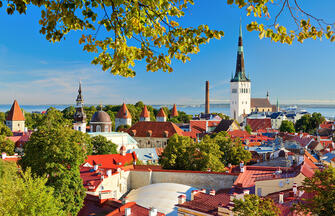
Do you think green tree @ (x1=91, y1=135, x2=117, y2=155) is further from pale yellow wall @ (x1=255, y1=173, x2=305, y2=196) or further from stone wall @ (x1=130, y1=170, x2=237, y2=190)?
pale yellow wall @ (x1=255, y1=173, x2=305, y2=196)

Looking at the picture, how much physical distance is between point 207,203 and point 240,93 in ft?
383

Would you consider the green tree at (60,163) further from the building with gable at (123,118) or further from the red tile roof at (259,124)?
the red tile roof at (259,124)

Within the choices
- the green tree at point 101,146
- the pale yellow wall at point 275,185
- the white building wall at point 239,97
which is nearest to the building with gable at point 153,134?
the green tree at point 101,146

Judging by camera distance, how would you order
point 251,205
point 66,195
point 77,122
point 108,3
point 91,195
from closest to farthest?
1. point 108,3
2. point 251,205
3. point 66,195
4. point 91,195
5. point 77,122

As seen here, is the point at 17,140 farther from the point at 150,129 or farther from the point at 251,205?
the point at 251,205

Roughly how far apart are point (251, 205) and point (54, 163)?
1226 centimetres

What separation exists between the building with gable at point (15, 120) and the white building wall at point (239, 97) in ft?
275

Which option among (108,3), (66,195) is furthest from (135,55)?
(66,195)

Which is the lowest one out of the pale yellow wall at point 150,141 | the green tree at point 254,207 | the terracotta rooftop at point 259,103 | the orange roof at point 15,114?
the pale yellow wall at point 150,141

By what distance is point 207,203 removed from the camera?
1384 cm

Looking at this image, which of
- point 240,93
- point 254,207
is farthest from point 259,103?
point 254,207

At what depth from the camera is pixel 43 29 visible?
4422mm

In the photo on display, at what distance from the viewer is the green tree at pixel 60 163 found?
17.4 metres

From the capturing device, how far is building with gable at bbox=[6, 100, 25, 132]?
200 feet
